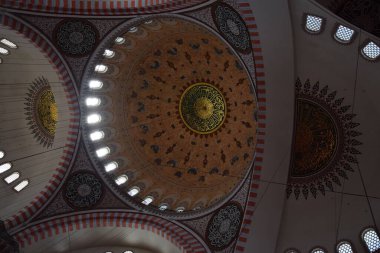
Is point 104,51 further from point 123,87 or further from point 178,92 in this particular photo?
point 178,92

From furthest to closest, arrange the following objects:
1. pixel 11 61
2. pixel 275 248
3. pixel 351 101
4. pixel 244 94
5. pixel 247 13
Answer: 1. pixel 244 94
2. pixel 11 61
3. pixel 275 248
4. pixel 351 101
5. pixel 247 13

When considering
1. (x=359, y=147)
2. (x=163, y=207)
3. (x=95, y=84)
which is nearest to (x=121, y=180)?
(x=163, y=207)

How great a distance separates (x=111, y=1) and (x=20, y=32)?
2.20 meters

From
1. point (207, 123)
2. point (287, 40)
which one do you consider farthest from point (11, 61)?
point (287, 40)

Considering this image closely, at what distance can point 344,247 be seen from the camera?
8.67 m

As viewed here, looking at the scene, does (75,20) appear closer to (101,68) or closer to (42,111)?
(101,68)

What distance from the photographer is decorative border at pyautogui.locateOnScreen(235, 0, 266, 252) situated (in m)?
7.72

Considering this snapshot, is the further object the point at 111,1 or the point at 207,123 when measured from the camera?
the point at 207,123

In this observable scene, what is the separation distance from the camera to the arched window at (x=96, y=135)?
10247 millimetres

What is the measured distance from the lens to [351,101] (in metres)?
8.30

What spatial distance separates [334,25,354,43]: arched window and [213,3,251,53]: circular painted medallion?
182 centimetres

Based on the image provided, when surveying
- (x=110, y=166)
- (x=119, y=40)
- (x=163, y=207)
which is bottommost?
(x=163, y=207)

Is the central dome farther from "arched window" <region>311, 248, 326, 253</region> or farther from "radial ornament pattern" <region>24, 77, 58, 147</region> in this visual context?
"arched window" <region>311, 248, 326, 253</region>

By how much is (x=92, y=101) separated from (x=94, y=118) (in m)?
0.48
